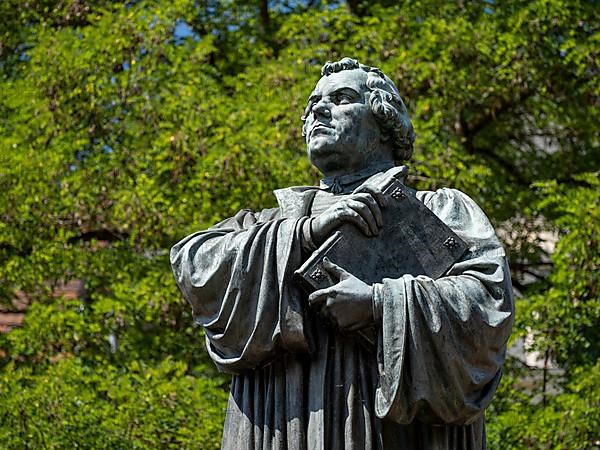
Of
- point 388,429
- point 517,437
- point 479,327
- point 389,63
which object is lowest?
point 517,437

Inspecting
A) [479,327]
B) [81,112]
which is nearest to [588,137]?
[81,112]

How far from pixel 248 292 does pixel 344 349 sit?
16.3 inches

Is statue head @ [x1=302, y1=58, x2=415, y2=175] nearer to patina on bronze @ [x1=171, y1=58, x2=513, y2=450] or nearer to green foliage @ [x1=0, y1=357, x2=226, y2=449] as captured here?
patina on bronze @ [x1=171, y1=58, x2=513, y2=450]

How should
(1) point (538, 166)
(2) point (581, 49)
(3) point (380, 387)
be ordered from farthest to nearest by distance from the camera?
1. (1) point (538, 166)
2. (2) point (581, 49)
3. (3) point (380, 387)

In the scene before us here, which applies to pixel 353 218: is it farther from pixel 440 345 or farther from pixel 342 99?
pixel 342 99

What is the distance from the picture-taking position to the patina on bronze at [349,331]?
5312 mm

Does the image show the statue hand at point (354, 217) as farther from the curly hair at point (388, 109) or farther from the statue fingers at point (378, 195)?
the curly hair at point (388, 109)

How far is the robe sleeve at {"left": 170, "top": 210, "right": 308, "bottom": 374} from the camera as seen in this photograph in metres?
5.45

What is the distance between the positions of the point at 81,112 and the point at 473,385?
1310cm

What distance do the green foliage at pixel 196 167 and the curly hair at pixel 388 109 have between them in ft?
28.8

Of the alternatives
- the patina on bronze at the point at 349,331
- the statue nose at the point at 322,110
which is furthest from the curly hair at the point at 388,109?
the patina on bronze at the point at 349,331

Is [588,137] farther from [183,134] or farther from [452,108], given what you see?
[183,134]

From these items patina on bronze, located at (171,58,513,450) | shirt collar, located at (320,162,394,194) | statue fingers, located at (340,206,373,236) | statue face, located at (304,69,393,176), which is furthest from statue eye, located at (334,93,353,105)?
statue fingers, located at (340,206,373,236)

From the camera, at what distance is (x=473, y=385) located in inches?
211
